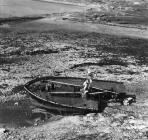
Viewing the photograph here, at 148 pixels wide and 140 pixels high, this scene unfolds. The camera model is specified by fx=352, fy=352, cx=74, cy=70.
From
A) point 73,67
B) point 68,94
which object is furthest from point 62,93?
point 73,67

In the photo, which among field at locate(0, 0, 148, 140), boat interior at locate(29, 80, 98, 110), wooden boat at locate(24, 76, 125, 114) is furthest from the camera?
boat interior at locate(29, 80, 98, 110)

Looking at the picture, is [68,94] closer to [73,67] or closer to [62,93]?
[62,93]

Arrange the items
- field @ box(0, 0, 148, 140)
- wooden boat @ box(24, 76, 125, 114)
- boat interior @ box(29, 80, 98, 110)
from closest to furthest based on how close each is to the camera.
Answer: field @ box(0, 0, 148, 140), wooden boat @ box(24, 76, 125, 114), boat interior @ box(29, 80, 98, 110)

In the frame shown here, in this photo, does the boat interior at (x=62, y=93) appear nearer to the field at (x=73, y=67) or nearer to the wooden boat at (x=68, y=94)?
the wooden boat at (x=68, y=94)

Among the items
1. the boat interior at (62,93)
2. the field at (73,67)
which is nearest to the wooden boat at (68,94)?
the boat interior at (62,93)

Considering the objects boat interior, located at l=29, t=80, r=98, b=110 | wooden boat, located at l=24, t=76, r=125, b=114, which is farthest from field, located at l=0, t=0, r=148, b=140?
boat interior, located at l=29, t=80, r=98, b=110

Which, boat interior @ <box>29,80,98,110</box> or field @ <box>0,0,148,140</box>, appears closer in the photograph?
field @ <box>0,0,148,140</box>

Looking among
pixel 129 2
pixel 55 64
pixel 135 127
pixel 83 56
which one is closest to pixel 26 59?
pixel 55 64

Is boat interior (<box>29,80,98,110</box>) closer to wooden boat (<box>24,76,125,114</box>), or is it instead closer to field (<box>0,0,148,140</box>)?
wooden boat (<box>24,76,125,114</box>)
